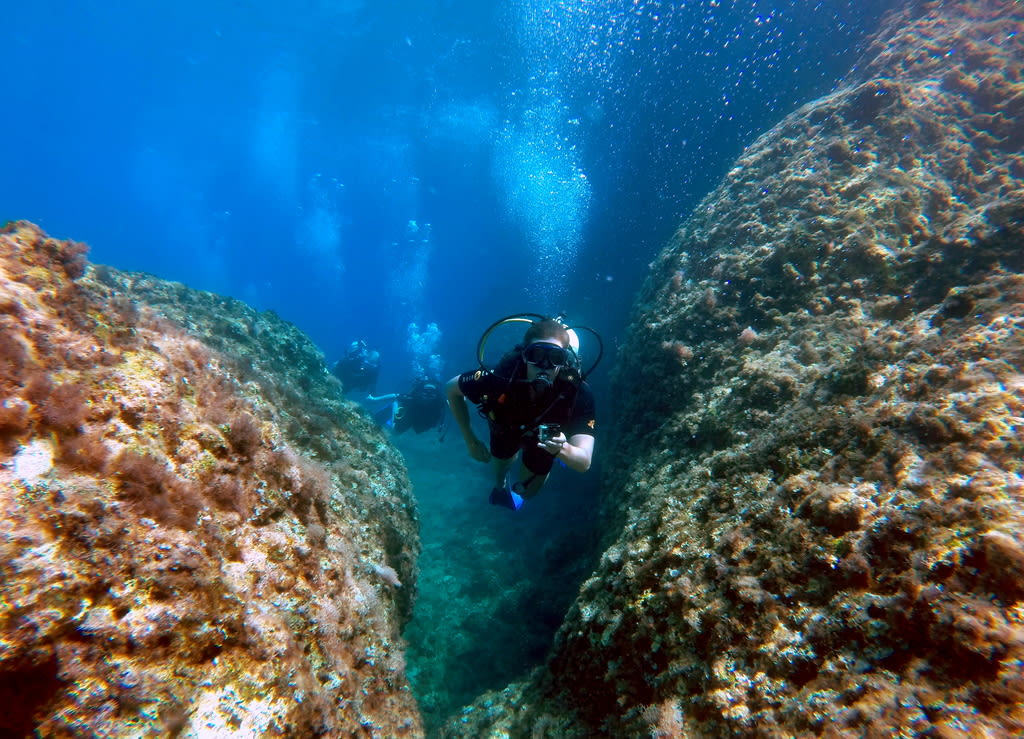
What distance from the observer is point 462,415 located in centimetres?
448

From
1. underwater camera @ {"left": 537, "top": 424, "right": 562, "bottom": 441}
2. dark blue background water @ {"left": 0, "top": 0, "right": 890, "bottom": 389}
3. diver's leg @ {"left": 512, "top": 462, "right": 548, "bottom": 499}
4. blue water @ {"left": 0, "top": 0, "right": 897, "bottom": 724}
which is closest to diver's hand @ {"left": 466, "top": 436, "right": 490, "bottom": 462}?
diver's leg @ {"left": 512, "top": 462, "right": 548, "bottom": 499}

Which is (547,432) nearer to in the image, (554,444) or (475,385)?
(554,444)

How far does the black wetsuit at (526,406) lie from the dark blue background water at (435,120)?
11859 millimetres

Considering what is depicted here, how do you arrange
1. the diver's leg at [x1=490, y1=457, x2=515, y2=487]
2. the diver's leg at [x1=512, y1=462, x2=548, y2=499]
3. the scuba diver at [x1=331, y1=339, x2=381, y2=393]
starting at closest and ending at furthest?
the diver's leg at [x1=512, y1=462, x2=548, y2=499] < the diver's leg at [x1=490, y1=457, x2=515, y2=487] < the scuba diver at [x1=331, y1=339, x2=381, y2=393]

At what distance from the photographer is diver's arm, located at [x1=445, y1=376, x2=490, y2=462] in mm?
4212

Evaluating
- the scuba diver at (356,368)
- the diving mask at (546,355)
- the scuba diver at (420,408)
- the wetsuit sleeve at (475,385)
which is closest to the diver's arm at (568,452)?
the diving mask at (546,355)

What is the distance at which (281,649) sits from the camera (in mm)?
1821

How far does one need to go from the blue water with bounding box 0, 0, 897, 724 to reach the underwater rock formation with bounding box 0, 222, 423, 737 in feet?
12.7

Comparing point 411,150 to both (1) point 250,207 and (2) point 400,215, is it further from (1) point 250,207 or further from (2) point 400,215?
(1) point 250,207

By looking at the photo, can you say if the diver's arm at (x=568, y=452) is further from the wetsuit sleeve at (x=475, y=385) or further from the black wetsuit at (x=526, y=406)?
the wetsuit sleeve at (x=475, y=385)

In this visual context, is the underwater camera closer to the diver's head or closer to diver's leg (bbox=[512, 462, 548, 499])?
the diver's head

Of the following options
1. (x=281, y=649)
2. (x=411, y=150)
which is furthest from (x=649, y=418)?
(x=411, y=150)

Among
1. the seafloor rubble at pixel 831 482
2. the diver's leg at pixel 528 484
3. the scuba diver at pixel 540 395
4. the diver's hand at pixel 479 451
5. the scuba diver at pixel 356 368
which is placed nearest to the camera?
the seafloor rubble at pixel 831 482

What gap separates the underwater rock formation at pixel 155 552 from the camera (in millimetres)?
1223
